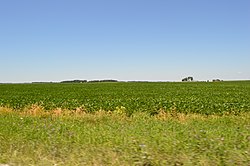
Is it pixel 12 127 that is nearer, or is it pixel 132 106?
pixel 12 127

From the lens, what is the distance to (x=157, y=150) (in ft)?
17.7

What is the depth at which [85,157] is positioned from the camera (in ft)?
16.9

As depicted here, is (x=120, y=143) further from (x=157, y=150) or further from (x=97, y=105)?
(x=97, y=105)

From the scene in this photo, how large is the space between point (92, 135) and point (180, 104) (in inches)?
456

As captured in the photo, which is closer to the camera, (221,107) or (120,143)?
(120,143)

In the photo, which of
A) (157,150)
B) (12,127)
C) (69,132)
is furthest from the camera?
(12,127)

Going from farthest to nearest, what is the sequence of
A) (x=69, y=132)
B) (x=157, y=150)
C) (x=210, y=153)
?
(x=69, y=132), (x=157, y=150), (x=210, y=153)

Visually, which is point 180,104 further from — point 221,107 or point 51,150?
point 51,150

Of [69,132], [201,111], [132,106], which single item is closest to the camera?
[69,132]

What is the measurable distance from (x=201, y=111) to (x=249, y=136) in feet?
32.6

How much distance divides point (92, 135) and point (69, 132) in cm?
83

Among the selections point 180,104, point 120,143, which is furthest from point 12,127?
point 180,104

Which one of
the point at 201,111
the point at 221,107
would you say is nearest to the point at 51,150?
the point at 201,111

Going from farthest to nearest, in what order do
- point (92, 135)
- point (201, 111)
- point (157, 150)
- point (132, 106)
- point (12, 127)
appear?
point (132, 106) < point (201, 111) < point (12, 127) < point (92, 135) < point (157, 150)
